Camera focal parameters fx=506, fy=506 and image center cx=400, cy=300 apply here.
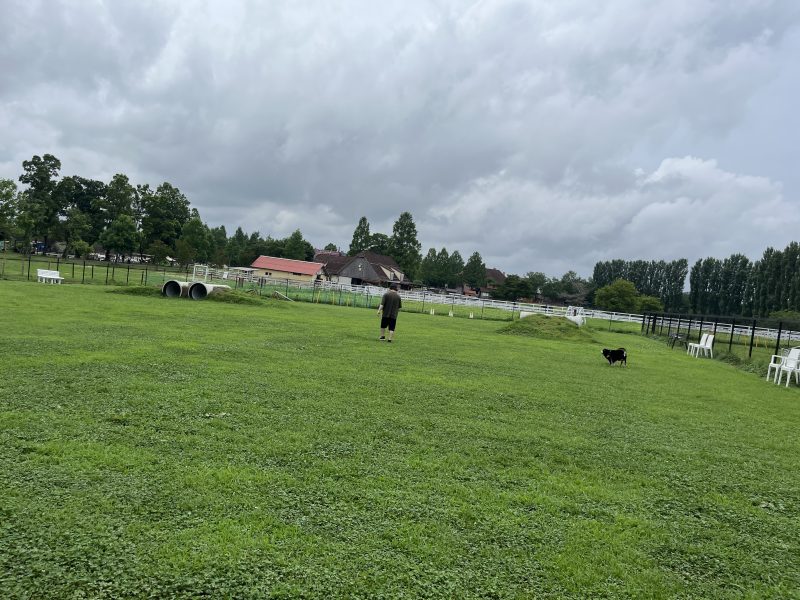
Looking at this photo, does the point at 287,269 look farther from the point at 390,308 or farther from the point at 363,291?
the point at 390,308

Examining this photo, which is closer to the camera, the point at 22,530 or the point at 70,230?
the point at 22,530

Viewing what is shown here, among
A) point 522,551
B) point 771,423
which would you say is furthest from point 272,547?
point 771,423

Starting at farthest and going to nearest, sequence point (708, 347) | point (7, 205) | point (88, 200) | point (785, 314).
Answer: point (88, 200), point (785, 314), point (7, 205), point (708, 347)

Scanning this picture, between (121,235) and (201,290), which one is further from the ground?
(121,235)

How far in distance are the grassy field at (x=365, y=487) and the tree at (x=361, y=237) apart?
8846cm

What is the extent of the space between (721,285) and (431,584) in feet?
337

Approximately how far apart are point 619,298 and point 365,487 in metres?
83.2

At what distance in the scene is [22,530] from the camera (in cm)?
289

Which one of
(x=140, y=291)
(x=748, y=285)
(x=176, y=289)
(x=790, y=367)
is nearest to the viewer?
(x=790, y=367)

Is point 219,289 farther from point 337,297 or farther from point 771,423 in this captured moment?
point 771,423

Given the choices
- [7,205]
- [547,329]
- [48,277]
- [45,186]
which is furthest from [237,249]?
[547,329]

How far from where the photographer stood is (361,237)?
96.8m

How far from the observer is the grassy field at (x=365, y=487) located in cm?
278

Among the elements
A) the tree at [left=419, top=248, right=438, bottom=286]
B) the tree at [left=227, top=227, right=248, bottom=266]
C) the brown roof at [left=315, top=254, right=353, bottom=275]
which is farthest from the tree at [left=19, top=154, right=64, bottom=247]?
the tree at [left=419, top=248, right=438, bottom=286]
